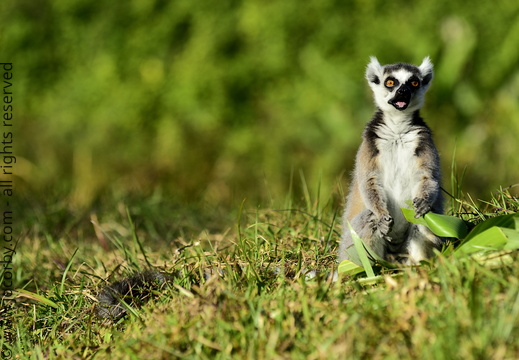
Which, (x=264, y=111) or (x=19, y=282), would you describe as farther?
(x=264, y=111)

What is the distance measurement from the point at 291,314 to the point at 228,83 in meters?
7.03

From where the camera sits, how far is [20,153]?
895cm

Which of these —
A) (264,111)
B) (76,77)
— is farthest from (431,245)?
(76,77)

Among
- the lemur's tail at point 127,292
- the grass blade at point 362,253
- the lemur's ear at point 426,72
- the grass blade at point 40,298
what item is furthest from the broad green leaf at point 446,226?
the grass blade at point 40,298

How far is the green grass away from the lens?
90.4 inches

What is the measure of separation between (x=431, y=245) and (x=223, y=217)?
2998mm

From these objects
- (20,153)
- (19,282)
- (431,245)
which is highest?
(431,245)

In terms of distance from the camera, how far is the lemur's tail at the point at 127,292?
331 centimetres

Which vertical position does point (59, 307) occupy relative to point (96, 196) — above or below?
above

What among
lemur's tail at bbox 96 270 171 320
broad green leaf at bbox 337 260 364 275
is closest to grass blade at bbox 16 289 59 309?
lemur's tail at bbox 96 270 171 320

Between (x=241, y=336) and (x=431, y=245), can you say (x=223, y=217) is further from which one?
(x=241, y=336)

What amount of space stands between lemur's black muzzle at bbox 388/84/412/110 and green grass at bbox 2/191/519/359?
0.70 metres

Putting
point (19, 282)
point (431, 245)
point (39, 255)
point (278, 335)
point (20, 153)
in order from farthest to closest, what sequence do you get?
1. point (20, 153)
2. point (39, 255)
3. point (19, 282)
4. point (431, 245)
5. point (278, 335)

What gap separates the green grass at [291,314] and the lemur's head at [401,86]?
2.24 ft
